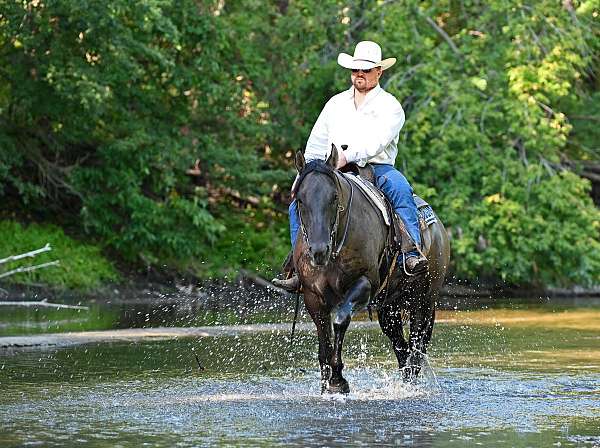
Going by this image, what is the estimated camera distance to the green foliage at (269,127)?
26.0 metres

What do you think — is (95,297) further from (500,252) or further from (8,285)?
(500,252)

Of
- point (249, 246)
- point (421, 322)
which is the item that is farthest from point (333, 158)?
point (249, 246)

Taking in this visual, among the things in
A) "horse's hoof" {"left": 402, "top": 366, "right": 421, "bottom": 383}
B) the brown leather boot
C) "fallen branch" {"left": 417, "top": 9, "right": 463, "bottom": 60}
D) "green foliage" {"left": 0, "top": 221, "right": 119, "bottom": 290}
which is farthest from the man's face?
"fallen branch" {"left": 417, "top": 9, "right": 463, "bottom": 60}

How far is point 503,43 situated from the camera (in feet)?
91.7

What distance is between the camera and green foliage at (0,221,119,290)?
84.0ft

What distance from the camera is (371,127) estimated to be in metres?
12.0

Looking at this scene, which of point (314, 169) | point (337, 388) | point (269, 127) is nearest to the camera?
point (314, 169)

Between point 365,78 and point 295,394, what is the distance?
280cm

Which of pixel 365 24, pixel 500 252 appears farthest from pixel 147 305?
pixel 365 24

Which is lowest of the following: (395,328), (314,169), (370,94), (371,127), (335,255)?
(395,328)

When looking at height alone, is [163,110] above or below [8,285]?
above

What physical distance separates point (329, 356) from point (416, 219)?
1.57 metres

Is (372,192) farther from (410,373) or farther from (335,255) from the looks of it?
(410,373)

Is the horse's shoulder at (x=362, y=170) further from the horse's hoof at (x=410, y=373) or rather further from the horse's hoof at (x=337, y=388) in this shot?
the horse's hoof at (x=337, y=388)
